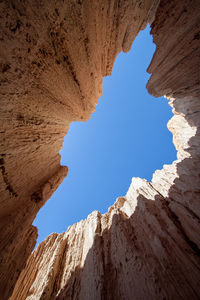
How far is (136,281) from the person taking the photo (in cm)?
402

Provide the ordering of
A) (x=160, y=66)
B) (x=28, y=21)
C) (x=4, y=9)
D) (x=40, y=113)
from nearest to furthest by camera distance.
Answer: (x=4, y=9), (x=28, y=21), (x=40, y=113), (x=160, y=66)

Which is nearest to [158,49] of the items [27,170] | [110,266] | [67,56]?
[67,56]

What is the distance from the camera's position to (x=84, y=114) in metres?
7.14

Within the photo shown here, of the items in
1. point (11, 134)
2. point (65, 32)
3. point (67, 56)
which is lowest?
point (11, 134)

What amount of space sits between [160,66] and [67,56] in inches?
213

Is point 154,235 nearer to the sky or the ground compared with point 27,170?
nearer to the ground

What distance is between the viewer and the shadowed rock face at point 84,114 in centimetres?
269

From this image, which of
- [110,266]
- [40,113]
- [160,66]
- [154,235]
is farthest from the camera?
[160,66]

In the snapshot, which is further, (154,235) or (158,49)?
(158,49)

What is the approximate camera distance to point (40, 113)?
3.96 m

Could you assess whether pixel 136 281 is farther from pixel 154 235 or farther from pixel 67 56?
pixel 67 56

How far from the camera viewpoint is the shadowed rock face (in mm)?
2693

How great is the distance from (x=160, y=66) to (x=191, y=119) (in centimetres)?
347

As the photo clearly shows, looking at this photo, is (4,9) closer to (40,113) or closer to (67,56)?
Answer: (67,56)
